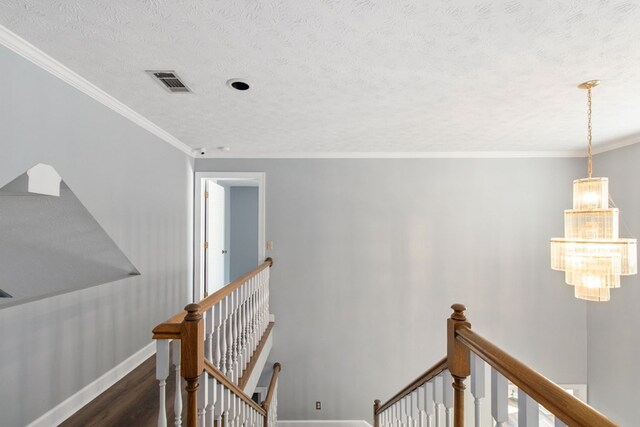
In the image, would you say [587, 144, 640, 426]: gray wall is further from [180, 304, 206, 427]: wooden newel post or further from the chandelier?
[180, 304, 206, 427]: wooden newel post

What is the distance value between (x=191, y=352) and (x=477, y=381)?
117 cm

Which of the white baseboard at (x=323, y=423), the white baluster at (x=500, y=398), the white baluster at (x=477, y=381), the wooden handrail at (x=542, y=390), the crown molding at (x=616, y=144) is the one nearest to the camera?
the wooden handrail at (x=542, y=390)

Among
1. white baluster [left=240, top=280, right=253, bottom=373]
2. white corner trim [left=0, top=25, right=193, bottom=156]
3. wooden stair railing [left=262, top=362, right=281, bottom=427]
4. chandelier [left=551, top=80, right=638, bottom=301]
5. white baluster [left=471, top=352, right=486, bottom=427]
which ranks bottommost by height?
wooden stair railing [left=262, top=362, right=281, bottom=427]

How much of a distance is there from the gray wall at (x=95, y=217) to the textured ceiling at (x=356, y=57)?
0.27m

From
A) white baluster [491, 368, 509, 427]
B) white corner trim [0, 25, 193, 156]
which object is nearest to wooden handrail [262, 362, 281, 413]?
white baluster [491, 368, 509, 427]

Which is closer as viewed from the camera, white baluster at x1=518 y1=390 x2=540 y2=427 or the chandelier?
white baluster at x1=518 y1=390 x2=540 y2=427

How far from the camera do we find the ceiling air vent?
6.07 feet

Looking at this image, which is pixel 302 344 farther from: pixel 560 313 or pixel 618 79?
pixel 618 79

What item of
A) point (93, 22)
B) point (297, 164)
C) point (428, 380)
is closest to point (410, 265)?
point (297, 164)

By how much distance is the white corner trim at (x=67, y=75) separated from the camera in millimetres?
1498

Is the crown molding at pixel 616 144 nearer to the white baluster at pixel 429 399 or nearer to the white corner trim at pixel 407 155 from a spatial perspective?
the white corner trim at pixel 407 155

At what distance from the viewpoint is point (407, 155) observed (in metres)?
3.89

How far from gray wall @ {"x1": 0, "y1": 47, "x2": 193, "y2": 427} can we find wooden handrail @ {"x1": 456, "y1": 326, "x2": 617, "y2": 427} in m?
2.27

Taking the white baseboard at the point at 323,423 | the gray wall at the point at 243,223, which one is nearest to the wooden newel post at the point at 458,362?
the white baseboard at the point at 323,423
